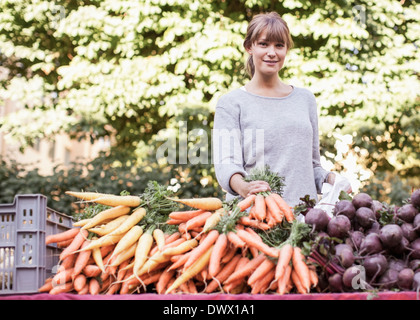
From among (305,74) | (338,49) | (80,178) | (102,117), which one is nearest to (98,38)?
(102,117)

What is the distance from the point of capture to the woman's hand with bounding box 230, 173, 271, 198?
2100 mm

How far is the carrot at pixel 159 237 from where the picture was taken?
1.98 meters

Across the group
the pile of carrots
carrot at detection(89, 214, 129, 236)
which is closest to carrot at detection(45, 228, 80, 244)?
the pile of carrots

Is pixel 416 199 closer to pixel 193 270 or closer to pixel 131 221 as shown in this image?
pixel 193 270

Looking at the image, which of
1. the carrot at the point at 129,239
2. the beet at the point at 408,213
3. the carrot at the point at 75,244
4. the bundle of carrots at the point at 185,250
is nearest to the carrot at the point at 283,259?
the bundle of carrots at the point at 185,250

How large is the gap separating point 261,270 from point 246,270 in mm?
63

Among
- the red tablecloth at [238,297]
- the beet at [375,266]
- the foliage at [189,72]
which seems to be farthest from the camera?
the foliage at [189,72]

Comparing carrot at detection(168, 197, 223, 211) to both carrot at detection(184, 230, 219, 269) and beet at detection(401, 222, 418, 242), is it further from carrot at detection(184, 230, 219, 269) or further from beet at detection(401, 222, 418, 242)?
beet at detection(401, 222, 418, 242)

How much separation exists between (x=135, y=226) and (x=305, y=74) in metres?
5.64

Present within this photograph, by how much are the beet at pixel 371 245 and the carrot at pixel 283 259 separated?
10.2 inches

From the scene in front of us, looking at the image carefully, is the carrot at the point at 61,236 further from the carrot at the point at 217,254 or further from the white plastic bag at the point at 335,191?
the white plastic bag at the point at 335,191

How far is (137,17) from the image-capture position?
23.6 feet

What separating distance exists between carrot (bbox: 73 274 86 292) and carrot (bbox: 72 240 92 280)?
2 centimetres

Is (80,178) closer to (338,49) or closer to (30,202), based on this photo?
(338,49)
